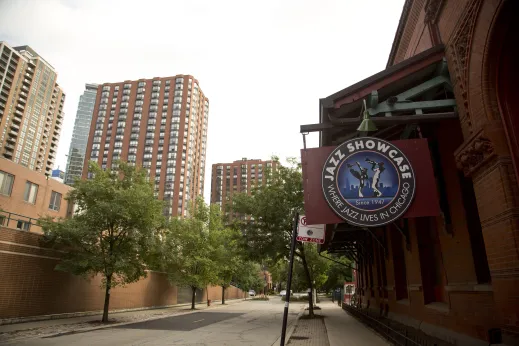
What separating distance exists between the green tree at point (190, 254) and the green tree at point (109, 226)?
38.5 feet

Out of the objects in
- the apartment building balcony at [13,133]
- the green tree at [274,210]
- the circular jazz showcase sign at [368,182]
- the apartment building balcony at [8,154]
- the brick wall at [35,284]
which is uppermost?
the apartment building balcony at [13,133]

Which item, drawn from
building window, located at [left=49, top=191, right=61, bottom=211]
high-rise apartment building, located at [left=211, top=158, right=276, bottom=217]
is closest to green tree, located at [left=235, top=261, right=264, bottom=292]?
building window, located at [left=49, top=191, right=61, bottom=211]

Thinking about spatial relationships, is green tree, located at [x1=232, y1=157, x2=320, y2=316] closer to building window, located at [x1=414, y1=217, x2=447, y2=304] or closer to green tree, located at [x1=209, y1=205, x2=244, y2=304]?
green tree, located at [x1=209, y1=205, x2=244, y2=304]

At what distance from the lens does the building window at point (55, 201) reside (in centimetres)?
3569

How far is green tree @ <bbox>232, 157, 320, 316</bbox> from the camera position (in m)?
21.7

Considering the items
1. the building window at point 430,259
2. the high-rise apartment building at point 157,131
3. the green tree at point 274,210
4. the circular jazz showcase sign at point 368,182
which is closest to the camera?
the circular jazz showcase sign at point 368,182

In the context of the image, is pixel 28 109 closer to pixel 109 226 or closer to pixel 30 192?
pixel 30 192

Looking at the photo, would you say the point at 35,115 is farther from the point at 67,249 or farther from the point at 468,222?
the point at 468,222

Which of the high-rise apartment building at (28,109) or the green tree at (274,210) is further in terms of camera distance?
the high-rise apartment building at (28,109)

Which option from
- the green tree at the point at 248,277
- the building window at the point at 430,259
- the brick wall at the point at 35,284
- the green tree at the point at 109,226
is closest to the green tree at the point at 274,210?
the green tree at the point at 109,226

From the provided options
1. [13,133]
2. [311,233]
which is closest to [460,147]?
[311,233]

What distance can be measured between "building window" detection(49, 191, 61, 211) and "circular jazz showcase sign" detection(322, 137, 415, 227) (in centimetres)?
3783

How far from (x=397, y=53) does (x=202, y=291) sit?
43.3 meters

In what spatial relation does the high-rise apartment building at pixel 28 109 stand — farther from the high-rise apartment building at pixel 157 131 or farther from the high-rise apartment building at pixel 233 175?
the high-rise apartment building at pixel 233 175
